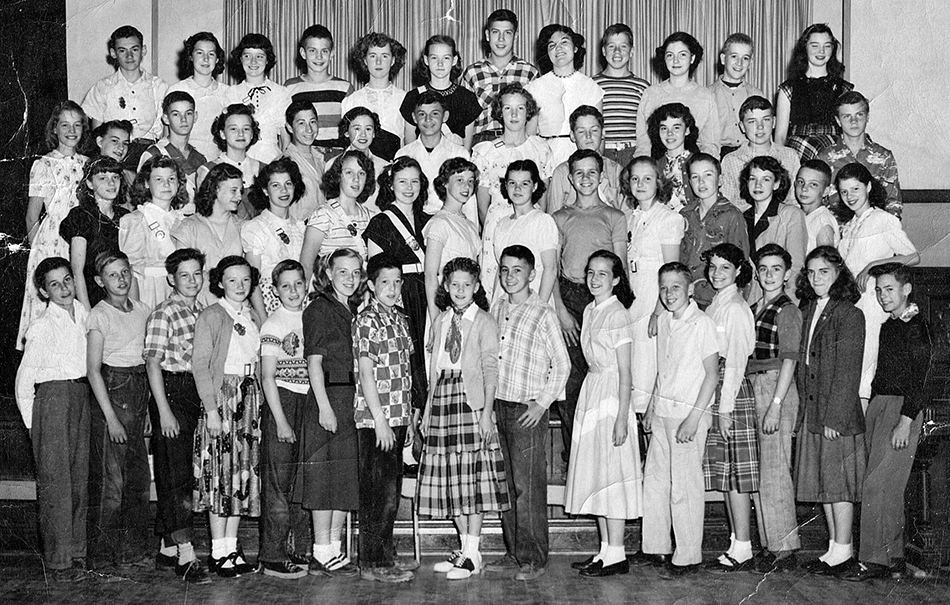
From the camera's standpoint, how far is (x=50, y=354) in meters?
4.65

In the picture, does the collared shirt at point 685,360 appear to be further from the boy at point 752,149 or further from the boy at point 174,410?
the boy at point 174,410

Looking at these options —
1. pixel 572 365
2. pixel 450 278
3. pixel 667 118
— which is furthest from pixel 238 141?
pixel 667 118

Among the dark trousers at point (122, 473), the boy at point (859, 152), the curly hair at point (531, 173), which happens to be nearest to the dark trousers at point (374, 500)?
the dark trousers at point (122, 473)

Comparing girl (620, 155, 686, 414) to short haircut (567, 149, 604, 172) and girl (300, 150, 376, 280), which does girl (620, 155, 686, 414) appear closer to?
short haircut (567, 149, 604, 172)

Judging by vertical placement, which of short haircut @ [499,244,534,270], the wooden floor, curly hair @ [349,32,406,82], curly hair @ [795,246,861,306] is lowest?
the wooden floor

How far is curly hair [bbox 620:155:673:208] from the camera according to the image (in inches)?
194

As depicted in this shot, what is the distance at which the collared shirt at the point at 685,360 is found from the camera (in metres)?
4.46

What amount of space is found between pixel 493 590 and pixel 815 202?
2.39m

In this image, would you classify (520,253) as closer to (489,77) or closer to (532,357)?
(532,357)

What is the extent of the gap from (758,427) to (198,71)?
11.4ft

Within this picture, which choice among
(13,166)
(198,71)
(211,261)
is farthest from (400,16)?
(211,261)

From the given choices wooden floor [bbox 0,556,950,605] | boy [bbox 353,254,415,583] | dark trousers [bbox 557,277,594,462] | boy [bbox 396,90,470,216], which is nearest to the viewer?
wooden floor [bbox 0,556,950,605]

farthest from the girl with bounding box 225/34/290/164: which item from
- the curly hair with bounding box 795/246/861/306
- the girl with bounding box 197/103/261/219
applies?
the curly hair with bounding box 795/246/861/306

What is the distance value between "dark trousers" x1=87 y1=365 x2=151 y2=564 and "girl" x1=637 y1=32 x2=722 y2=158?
281 centimetres
